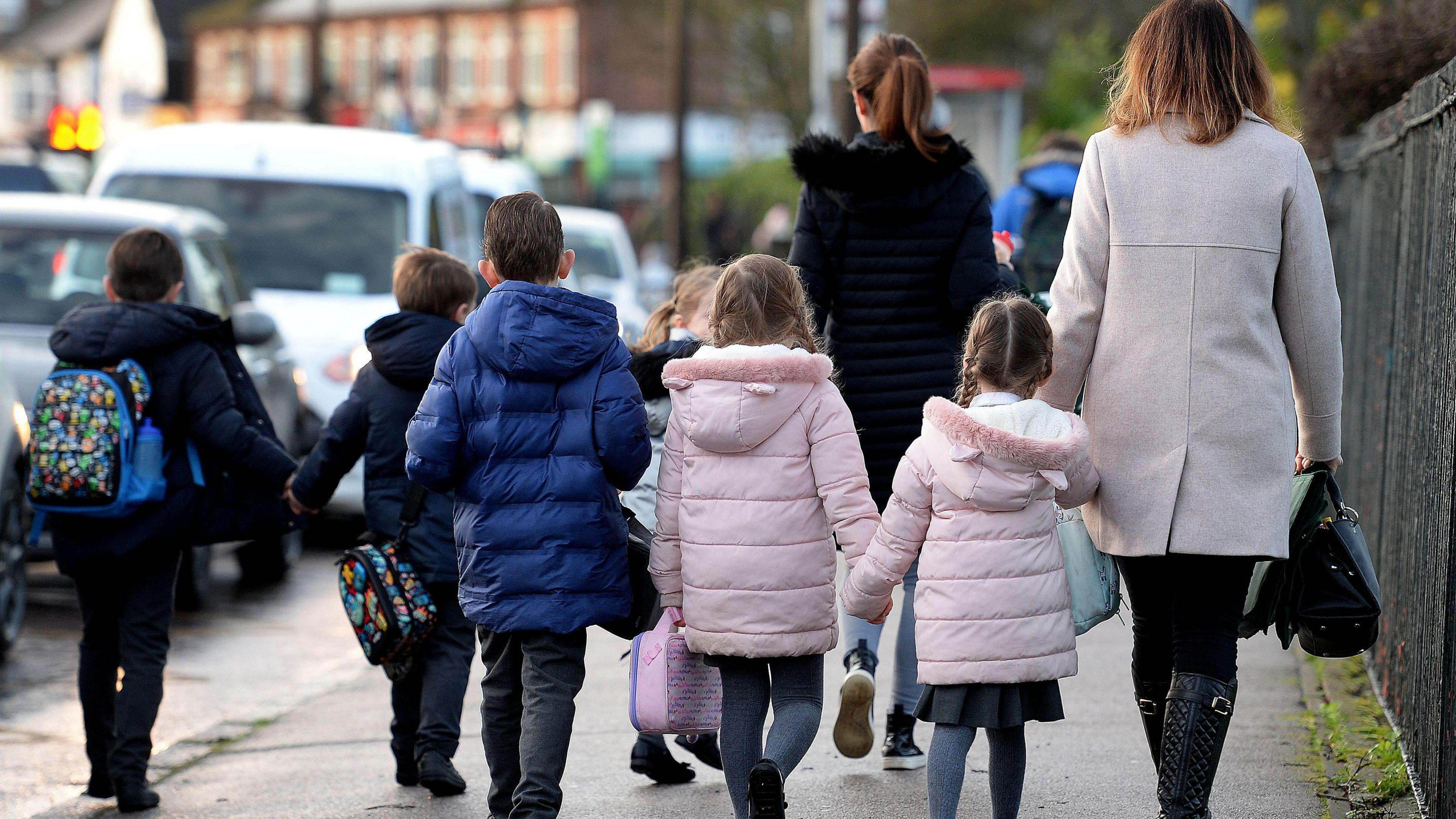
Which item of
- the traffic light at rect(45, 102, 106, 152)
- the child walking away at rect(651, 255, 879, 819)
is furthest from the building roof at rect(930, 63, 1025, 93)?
the child walking away at rect(651, 255, 879, 819)

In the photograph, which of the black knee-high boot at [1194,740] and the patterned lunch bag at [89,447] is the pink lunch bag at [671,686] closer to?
the black knee-high boot at [1194,740]

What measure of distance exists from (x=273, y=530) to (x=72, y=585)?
4712 millimetres

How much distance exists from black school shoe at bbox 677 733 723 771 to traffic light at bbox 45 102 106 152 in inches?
644

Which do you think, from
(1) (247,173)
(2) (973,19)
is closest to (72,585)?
(1) (247,173)

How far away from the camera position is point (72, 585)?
9578 millimetres

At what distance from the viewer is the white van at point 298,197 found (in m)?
11.1

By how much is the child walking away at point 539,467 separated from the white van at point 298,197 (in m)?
6.78

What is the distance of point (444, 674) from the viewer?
17.1 ft

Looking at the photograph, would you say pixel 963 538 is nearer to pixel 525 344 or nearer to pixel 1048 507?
pixel 1048 507

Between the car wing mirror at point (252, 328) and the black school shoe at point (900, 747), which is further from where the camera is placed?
the car wing mirror at point (252, 328)

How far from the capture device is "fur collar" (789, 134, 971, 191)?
523 cm

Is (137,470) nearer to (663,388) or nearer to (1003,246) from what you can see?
(663,388)

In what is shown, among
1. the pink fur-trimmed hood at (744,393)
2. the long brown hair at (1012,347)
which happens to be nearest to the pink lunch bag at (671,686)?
the pink fur-trimmed hood at (744,393)

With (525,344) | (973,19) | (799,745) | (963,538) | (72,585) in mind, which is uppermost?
(973,19)
